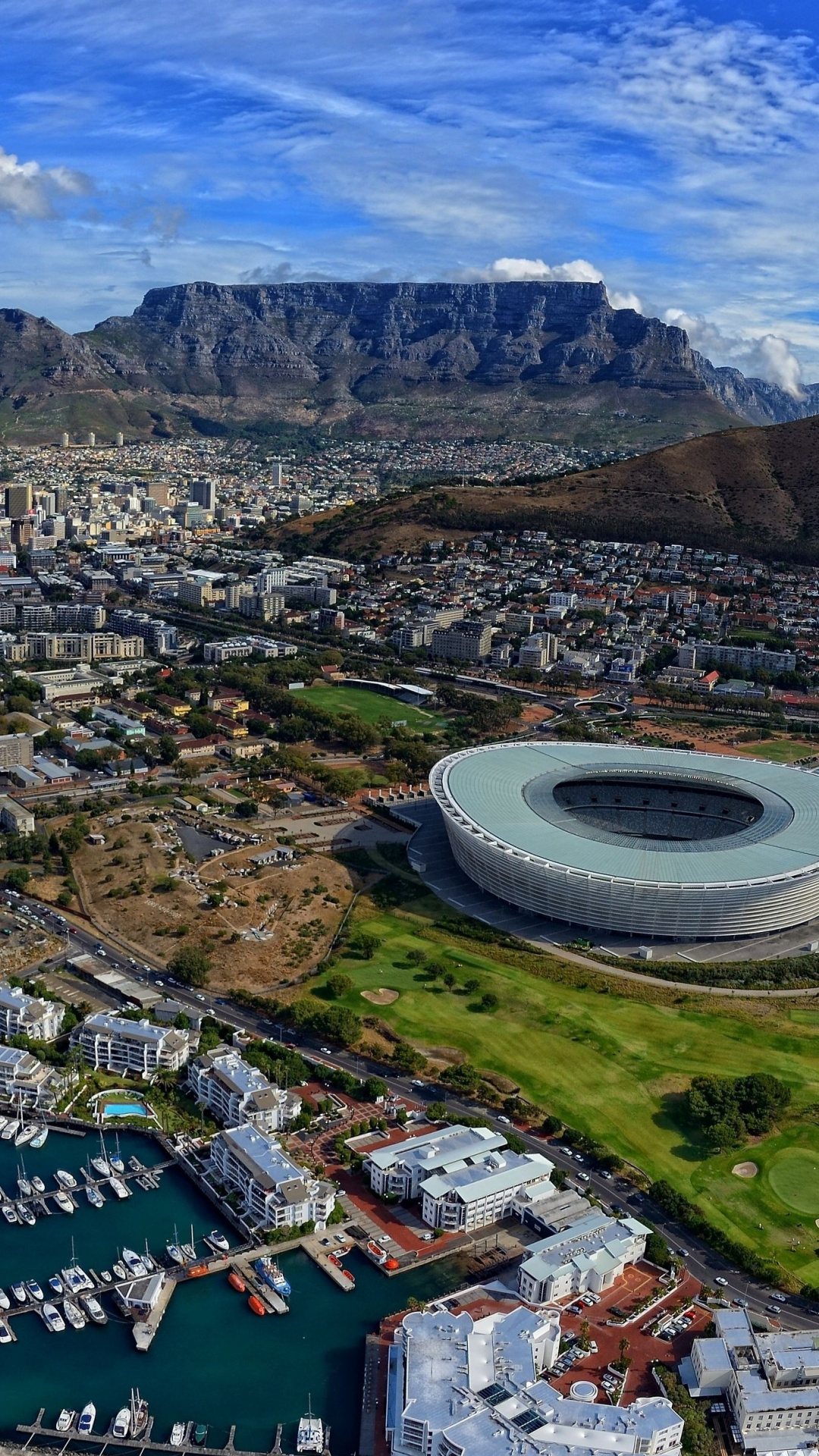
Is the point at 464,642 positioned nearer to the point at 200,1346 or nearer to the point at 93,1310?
the point at 93,1310

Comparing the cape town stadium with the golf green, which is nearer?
the golf green

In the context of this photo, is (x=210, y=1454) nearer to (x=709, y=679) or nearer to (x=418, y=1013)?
(x=418, y=1013)

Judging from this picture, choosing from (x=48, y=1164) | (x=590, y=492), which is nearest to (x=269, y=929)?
(x=48, y=1164)

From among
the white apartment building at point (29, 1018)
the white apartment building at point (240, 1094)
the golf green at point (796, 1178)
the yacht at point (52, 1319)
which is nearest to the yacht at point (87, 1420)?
the yacht at point (52, 1319)

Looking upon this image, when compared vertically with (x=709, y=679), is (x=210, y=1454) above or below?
below

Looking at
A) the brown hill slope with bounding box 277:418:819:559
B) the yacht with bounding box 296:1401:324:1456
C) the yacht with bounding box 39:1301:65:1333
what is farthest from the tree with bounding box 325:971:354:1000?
the brown hill slope with bounding box 277:418:819:559

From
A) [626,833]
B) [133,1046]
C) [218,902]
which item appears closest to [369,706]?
[626,833]

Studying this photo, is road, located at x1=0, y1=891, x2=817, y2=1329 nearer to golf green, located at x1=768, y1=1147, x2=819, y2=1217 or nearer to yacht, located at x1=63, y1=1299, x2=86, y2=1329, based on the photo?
golf green, located at x1=768, y1=1147, x2=819, y2=1217
